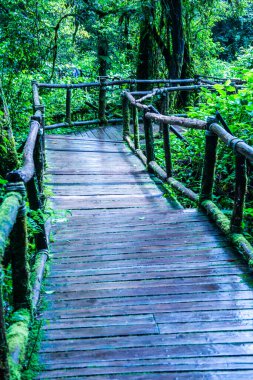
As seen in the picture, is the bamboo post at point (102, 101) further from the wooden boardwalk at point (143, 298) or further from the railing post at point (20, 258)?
the railing post at point (20, 258)

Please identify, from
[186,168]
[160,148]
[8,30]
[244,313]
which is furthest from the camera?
[8,30]

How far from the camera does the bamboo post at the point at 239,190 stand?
351 centimetres

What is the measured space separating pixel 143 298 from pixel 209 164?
1964 millimetres

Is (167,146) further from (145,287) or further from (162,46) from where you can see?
(162,46)

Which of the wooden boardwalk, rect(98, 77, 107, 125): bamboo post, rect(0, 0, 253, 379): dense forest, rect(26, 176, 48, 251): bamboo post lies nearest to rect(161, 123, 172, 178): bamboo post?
the wooden boardwalk

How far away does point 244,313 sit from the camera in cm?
269

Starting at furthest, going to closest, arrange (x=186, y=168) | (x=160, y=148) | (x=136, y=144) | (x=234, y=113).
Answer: (x=160, y=148) < (x=136, y=144) < (x=186, y=168) < (x=234, y=113)

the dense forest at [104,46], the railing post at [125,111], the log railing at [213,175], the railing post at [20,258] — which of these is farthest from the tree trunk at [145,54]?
the railing post at [20,258]

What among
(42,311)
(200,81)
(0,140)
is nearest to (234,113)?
(0,140)

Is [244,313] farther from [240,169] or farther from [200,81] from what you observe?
[200,81]

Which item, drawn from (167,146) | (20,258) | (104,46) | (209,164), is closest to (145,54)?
(104,46)

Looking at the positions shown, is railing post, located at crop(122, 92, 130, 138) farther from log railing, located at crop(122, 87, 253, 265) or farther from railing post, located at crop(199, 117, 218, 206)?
railing post, located at crop(199, 117, 218, 206)

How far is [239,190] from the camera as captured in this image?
11.8 ft

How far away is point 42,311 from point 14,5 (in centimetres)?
1078
